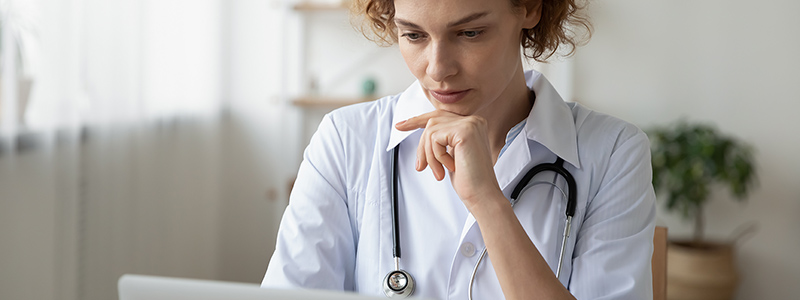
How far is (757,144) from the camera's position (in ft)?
10.7

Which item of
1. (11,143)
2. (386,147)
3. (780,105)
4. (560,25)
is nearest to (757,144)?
(780,105)

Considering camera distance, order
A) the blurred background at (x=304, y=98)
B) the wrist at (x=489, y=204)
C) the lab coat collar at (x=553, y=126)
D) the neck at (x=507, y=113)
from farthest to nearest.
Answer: the blurred background at (x=304, y=98) → the neck at (x=507, y=113) → the lab coat collar at (x=553, y=126) → the wrist at (x=489, y=204)

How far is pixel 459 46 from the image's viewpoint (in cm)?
111

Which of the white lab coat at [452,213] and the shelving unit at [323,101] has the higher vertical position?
the shelving unit at [323,101]

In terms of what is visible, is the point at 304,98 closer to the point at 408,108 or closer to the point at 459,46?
the point at 408,108

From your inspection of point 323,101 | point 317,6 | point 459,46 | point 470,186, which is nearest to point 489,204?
point 470,186

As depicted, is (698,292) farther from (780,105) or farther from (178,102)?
(178,102)

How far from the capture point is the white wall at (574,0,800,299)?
3.22 m

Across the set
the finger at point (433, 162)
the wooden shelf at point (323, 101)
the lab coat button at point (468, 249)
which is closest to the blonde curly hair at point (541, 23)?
the finger at point (433, 162)

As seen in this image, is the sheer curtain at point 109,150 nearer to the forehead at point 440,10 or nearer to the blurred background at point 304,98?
the blurred background at point 304,98

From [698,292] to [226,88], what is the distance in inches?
94.5

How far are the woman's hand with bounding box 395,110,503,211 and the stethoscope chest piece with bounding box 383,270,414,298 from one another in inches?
6.5

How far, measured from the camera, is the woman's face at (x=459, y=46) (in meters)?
1.07

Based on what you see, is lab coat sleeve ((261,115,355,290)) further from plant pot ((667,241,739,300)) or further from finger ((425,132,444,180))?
plant pot ((667,241,739,300))
